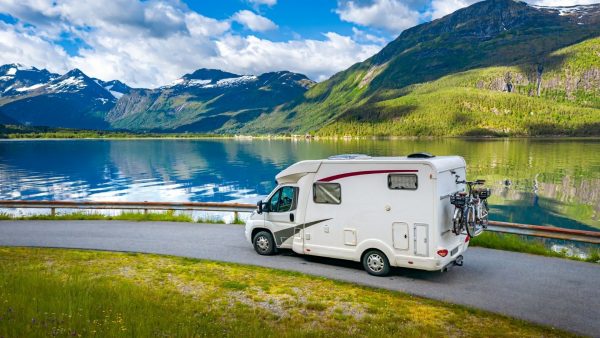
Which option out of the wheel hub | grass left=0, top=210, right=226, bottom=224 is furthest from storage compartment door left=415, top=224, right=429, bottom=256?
grass left=0, top=210, right=226, bottom=224

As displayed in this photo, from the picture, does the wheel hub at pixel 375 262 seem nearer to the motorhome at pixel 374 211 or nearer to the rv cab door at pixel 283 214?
the motorhome at pixel 374 211

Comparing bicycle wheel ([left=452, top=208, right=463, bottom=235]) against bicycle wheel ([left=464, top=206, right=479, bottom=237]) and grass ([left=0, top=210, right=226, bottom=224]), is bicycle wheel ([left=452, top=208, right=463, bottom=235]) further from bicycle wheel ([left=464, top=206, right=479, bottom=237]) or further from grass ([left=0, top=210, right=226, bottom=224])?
grass ([left=0, top=210, right=226, bottom=224])

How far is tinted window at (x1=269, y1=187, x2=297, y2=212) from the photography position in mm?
14609

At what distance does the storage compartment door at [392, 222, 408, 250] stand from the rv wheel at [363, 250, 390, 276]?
24.8 inches

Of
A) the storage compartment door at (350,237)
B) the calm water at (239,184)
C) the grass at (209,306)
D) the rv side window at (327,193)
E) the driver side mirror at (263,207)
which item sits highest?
the rv side window at (327,193)

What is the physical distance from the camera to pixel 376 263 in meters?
12.9

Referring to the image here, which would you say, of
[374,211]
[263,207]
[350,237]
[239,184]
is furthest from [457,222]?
[239,184]

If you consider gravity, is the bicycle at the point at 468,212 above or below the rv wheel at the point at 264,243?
above

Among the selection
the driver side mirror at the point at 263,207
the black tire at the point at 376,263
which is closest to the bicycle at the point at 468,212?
the black tire at the point at 376,263

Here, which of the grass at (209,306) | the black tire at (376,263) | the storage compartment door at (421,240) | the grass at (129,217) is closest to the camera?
the grass at (209,306)

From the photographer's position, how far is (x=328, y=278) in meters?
12.6

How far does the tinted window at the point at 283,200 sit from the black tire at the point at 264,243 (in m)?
0.99

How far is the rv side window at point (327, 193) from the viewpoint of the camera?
13.5m

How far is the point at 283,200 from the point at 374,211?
3.49 meters
